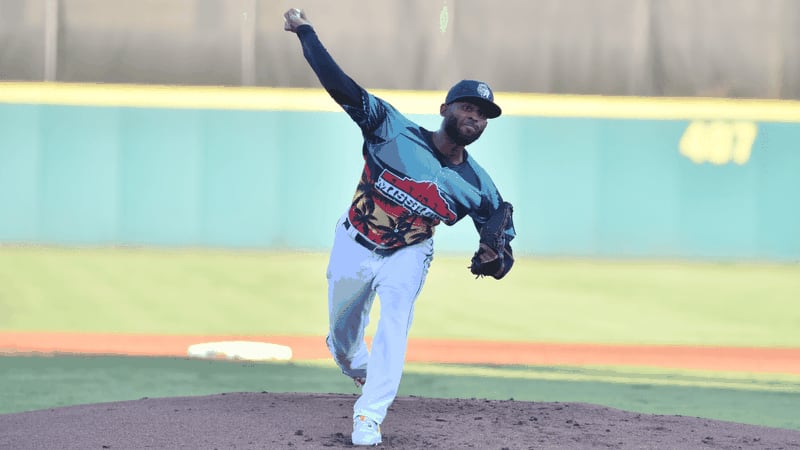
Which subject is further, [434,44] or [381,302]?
[434,44]

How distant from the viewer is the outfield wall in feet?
41.3

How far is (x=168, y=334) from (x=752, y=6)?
6.86 metres

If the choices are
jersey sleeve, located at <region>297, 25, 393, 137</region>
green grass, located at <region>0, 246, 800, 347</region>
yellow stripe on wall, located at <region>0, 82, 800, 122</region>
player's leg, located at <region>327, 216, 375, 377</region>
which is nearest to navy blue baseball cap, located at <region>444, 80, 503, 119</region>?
jersey sleeve, located at <region>297, 25, 393, 137</region>

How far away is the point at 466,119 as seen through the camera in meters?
5.17

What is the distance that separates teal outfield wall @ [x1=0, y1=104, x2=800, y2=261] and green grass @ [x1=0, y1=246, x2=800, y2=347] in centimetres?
21

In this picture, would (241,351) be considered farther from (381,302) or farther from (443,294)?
(381,302)

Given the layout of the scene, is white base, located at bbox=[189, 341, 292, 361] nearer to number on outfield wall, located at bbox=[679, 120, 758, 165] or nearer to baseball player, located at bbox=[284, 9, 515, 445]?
baseball player, located at bbox=[284, 9, 515, 445]

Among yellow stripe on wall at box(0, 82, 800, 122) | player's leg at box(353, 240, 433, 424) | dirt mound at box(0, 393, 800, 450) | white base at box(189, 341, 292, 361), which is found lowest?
white base at box(189, 341, 292, 361)

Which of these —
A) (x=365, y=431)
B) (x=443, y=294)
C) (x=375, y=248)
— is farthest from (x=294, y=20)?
(x=443, y=294)

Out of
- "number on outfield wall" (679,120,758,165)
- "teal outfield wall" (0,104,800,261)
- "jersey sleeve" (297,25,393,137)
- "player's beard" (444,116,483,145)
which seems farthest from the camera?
"number on outfield wall" (679,120,758,165)

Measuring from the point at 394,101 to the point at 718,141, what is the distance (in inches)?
135

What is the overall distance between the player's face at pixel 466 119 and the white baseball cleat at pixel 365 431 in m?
1.24

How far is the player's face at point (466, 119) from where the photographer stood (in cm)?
516

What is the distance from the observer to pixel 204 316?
1197cm
